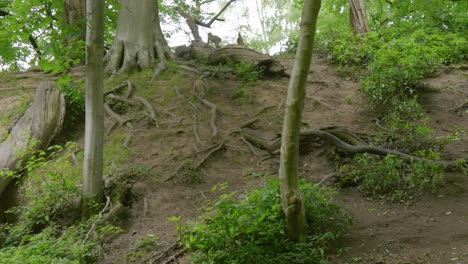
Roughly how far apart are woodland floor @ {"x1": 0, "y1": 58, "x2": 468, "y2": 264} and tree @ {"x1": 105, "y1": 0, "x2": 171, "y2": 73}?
85 centimetres

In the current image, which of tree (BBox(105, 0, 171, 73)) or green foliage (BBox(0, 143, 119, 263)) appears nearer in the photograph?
green foliage (BBox(0, 143, 119, 263))

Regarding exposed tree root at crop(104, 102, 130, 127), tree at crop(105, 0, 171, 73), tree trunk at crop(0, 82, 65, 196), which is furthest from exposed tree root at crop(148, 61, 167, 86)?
tree trunk at crop(0, 82, 65, 196)

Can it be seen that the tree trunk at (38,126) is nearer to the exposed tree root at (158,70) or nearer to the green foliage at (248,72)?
the exposed tree root at (158,70)

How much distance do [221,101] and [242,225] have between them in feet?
20.0

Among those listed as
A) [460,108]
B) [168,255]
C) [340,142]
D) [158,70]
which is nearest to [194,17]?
[158,70]

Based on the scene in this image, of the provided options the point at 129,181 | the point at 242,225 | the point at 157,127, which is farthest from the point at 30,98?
the point at 242,225

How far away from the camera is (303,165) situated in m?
7.70

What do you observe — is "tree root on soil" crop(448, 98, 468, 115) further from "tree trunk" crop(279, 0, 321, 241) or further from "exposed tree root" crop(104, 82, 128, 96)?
"exposed tree root" crop(104, 82, 128, 96)

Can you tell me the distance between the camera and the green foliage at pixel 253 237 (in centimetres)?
455

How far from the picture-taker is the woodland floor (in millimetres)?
5094

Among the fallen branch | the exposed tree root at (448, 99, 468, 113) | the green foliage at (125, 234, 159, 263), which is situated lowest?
the green foliage at (125, 234, 159, 263)

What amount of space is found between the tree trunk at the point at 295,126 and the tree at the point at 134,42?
7338 millimetres

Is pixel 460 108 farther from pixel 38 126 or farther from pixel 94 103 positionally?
pixel 38 126

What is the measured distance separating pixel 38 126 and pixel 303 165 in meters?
5.07
